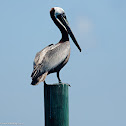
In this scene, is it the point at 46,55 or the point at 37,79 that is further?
the point at 46,55

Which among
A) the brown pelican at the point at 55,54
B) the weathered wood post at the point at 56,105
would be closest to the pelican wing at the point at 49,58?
the brown pelican at the point at 55,54

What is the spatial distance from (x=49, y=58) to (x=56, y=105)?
1108 millimetres

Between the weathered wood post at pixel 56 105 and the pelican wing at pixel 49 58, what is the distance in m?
0.45

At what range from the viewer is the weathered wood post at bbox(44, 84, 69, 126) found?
203 inches

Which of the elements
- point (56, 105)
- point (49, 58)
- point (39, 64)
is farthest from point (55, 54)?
point (56, 105)

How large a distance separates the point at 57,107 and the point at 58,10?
2411 millimetres

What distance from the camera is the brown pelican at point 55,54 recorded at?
5691mm

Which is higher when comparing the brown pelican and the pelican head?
the pelican head

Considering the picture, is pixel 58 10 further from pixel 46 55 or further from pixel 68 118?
pixel 68 118

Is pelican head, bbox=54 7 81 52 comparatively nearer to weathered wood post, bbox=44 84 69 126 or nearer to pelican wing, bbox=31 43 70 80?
pelican wing, bbox=31 43 70 80

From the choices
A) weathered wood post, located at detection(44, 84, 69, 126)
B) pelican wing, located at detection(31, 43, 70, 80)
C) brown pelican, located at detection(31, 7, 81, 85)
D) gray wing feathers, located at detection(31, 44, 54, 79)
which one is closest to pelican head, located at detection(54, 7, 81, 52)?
brown pelican, located at detection(31, 7, 81, 85)

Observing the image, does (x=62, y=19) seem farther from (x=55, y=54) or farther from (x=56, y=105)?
(x=56, y=105)

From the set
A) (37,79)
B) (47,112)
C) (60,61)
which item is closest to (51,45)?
(60,61)

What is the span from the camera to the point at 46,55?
19.7ft
